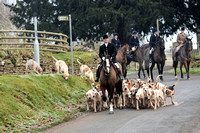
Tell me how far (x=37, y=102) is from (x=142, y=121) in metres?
3.83

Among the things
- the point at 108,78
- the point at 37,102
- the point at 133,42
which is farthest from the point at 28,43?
the point at 108,78

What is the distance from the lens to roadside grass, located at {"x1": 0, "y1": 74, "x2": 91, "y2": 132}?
9.80 metres

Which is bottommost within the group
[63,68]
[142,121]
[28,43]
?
[142,121]

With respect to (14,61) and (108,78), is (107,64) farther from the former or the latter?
(14,61)

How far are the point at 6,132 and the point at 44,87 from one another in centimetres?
450

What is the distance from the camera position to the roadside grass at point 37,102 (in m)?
9.80

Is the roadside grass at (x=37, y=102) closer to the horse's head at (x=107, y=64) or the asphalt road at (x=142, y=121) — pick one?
the asphalt road at (x=142, y=121)

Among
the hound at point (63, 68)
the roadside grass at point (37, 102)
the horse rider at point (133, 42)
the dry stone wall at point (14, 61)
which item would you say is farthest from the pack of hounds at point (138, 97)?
the horse rider at point (133, 42)

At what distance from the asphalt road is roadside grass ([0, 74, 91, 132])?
61cm

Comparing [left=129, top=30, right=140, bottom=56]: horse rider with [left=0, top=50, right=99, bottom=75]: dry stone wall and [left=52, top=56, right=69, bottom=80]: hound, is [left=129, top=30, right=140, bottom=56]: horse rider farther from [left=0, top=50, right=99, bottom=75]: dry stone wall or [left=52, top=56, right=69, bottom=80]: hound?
[left=52, top=56, right=69, bottom=80]: hound

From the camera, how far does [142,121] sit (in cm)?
966

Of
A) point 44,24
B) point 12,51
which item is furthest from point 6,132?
point 44,24

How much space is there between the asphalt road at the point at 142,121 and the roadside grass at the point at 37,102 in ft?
1.99

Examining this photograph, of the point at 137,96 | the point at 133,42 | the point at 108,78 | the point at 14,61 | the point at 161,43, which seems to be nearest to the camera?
the point at 137,96
